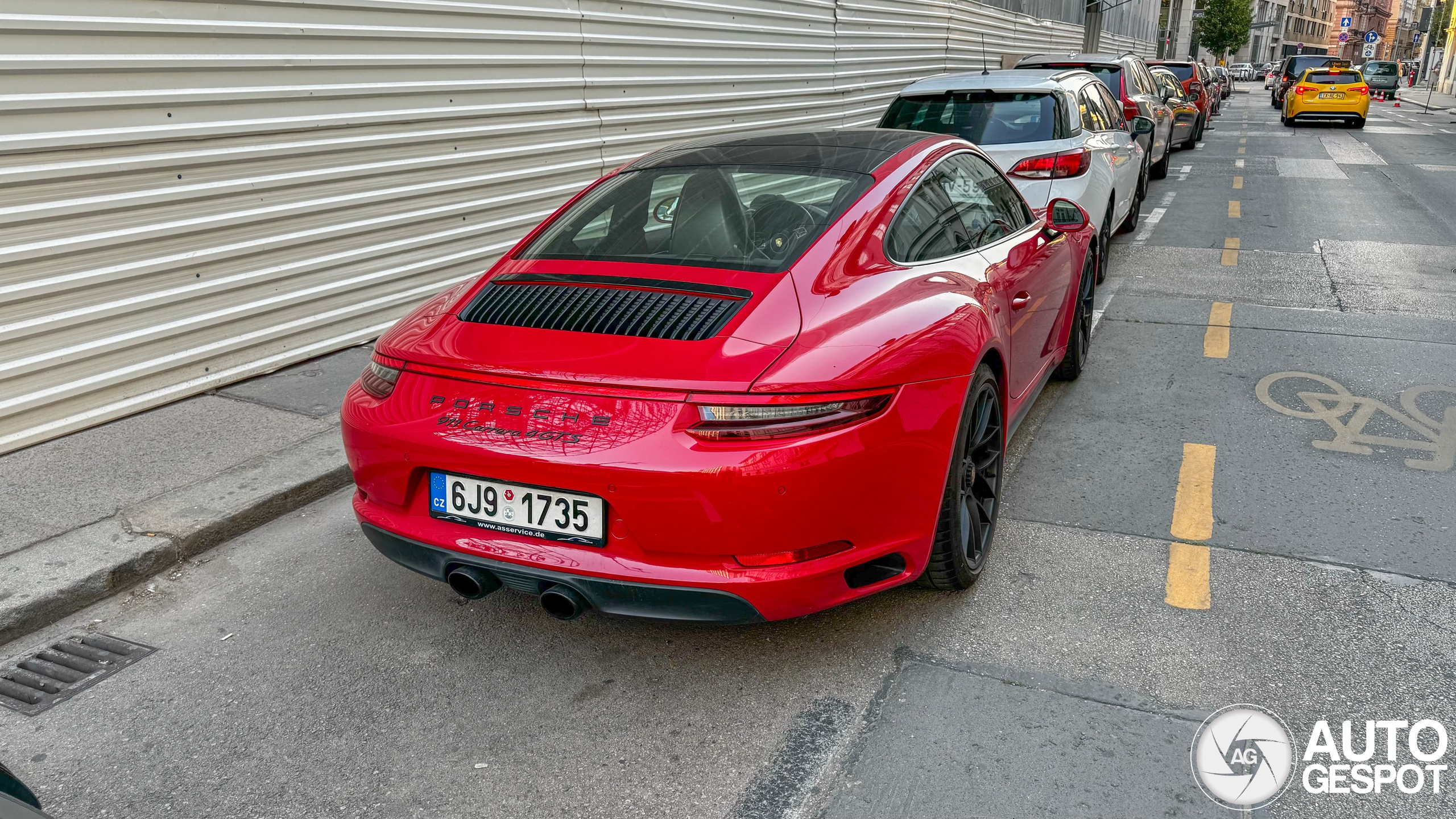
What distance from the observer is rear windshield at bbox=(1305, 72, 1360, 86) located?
27953mm

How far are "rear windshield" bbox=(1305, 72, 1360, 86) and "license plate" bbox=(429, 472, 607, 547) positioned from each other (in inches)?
1223

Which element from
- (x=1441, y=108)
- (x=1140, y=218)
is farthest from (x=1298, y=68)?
(x=1140, y=218)

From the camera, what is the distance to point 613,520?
267 centimetres

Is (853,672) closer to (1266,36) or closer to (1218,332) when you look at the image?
(1218,332)

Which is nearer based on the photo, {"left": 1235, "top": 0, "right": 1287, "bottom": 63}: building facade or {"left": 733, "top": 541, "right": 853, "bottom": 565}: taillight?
{"left": 733, "top": 541, "right": 853, "bottom": 565}: taillight

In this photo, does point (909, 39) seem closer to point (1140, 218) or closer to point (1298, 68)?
point (1140, 218)

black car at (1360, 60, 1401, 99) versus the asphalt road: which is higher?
the asphalt road

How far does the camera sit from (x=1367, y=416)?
5184 mm

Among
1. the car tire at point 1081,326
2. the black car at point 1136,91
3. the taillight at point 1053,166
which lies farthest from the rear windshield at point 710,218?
the black car at point 1136,91

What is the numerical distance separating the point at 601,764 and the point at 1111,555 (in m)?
2.09

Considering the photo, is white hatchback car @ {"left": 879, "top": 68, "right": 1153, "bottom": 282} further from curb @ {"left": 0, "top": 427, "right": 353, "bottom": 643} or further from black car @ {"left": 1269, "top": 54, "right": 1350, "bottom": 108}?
black car @ {"left": 1269, "top": 54, "right": 1350, "bottom": 108}

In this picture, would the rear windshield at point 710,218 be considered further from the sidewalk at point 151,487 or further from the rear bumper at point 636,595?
the sidewalk at point 151,487

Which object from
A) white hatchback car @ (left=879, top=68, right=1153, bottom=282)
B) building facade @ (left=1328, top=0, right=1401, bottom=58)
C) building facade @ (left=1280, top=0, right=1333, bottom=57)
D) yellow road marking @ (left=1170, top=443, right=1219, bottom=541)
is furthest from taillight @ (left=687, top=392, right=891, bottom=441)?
building facade @ (left=1328, top=0, right=1401, bottom=58)

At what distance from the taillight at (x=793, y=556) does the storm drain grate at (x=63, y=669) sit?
6.69 feet
